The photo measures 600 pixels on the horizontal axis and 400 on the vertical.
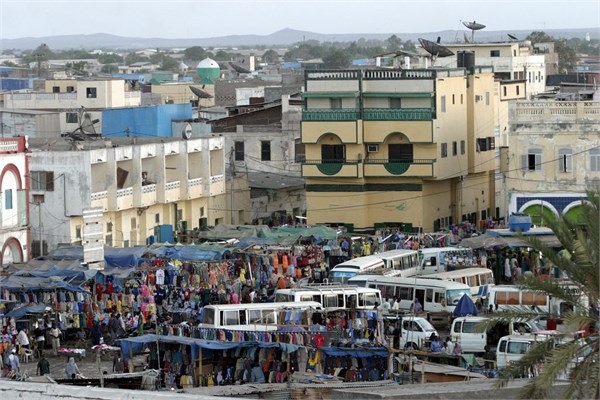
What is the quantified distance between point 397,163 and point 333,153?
170 centimetres

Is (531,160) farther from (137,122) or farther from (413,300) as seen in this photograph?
(137,122)

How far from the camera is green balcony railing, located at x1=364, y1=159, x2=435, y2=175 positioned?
44781 mm

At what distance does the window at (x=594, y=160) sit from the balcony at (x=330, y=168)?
6473 millimetres

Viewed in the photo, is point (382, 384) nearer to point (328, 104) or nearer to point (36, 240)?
point (36, 240)

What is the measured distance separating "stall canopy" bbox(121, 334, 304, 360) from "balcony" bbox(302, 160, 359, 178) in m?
18.1

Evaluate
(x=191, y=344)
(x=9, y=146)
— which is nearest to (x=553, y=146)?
(x=9, y=146)

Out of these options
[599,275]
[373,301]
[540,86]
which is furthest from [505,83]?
[599,275]

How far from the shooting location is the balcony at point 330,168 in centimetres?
4485

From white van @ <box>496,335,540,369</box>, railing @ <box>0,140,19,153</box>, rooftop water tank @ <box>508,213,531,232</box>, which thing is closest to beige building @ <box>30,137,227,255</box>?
railing @ <box>0,140,19,153</box>

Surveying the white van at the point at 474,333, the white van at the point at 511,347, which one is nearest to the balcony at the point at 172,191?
the white van at the point at 474,333

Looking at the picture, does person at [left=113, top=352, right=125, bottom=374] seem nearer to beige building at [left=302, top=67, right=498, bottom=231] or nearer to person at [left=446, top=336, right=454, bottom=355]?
person at [left=446, top=336, right=454, bottom=355]

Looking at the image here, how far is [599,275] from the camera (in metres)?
18.2

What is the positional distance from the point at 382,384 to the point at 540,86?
49.2 metres

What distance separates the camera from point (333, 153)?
4519 centimetres
